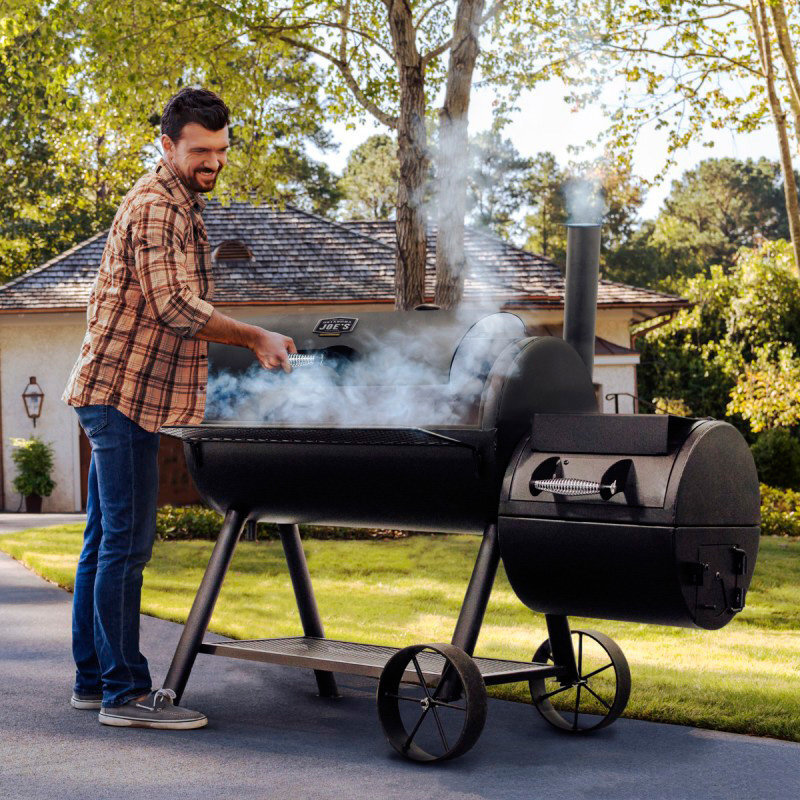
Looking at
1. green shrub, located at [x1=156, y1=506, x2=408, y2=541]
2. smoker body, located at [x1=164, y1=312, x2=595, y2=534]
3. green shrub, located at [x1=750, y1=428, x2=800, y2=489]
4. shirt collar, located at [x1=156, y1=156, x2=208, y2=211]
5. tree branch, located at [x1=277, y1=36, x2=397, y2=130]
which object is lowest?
green shrub, located at [x1=156, y1=506, x2=408, y2=541]

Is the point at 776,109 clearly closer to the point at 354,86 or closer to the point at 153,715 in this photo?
the point at 354,86

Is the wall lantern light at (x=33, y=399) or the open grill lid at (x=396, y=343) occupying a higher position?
the open grill lid at (x=396, y=343)

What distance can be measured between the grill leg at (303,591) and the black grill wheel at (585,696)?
82cm

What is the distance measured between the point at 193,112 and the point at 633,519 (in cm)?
195

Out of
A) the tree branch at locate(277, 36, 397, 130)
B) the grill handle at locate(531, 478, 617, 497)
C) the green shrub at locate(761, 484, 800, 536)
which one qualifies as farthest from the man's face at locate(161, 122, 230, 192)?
the green shrub at locate(761, 484, 800, 536)

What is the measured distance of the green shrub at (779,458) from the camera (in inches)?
675

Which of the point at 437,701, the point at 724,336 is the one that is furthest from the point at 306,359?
the point at 724,336

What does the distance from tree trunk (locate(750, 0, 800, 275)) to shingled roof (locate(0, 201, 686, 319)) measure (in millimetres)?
4814

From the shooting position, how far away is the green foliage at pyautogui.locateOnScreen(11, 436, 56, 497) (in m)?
17.4

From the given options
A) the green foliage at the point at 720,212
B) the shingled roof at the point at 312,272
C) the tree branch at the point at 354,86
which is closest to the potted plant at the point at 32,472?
the shingled roof at the point at 312,272

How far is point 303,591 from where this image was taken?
458 centimetres

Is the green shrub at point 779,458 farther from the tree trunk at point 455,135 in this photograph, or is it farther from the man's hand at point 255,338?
the man's hand at point 255,338

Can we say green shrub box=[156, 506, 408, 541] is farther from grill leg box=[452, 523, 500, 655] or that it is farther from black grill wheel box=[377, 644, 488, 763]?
grill leg box=[452, 523, 500, 655]

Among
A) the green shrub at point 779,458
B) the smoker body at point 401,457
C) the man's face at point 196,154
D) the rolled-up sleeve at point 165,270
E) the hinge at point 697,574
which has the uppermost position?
the man's face at point 196,154
